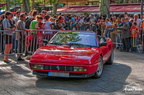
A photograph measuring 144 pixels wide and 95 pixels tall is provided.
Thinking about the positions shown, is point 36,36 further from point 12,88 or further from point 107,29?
point 107,29

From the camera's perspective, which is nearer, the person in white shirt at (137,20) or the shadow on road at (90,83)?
the shadow on road at (90,83)

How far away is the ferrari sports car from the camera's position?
7160mm

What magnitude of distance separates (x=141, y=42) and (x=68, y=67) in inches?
348

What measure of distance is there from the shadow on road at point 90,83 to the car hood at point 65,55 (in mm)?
611

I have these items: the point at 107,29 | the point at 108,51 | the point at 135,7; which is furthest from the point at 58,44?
the point at 135,7

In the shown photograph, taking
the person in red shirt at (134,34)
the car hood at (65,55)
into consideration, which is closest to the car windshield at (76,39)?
the car hood at (65,55)

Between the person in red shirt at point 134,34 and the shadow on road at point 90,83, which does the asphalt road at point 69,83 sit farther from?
the person in red shirt at point 134,34

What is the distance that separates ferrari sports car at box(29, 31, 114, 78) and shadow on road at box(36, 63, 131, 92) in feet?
0.71

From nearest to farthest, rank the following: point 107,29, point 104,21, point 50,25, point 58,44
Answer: point 58,44, point 50,25, point 107,29, point 104,21

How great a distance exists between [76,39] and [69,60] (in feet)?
5.28

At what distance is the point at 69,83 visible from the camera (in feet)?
23.9

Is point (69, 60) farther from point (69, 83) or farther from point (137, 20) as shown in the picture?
point (137, 20)

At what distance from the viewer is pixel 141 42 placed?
49.2 feet

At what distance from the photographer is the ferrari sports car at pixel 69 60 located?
716 cm
